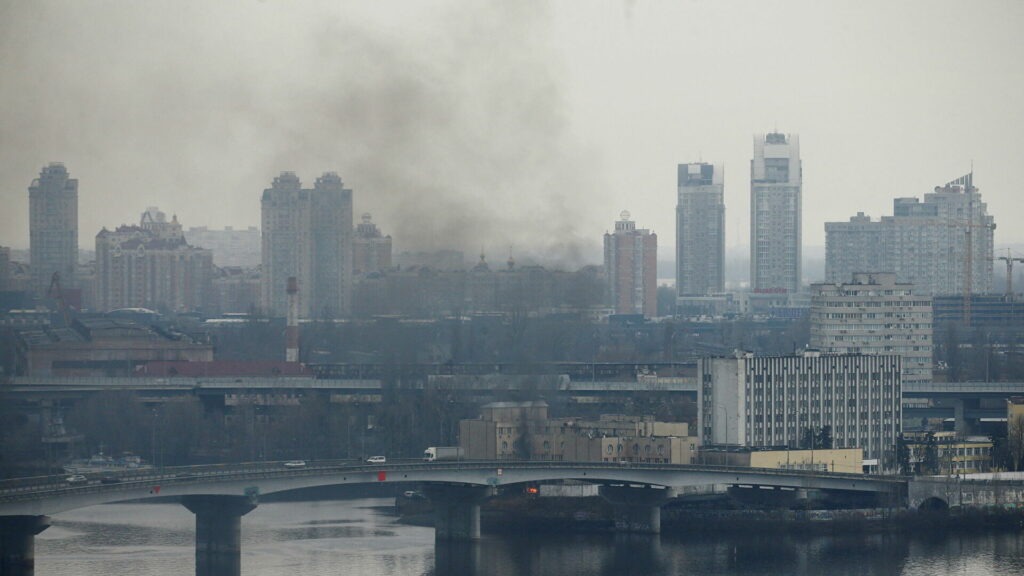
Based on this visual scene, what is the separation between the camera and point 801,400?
88.7ft

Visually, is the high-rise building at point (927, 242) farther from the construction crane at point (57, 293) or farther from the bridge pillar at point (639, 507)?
the bridge pillar at point (639, 507)

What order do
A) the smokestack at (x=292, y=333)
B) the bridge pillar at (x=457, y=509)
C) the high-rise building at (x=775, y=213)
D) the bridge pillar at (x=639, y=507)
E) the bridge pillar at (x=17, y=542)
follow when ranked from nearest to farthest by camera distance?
1. the bridge pillar at (x=17, y=542)
2. the bridge pillar at (x=457, y=509)
3. the bridge pillar at (x=639, y=507)
4. the smokestack at (x=292, y=333)
5. the high-rise building at (x=775, y=213)

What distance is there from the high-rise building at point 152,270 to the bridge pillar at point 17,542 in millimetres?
39880

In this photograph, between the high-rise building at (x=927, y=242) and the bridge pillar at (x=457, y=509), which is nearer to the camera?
the bridge pillar at (x=457, y=509)

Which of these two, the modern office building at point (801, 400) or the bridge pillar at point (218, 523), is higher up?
the modern office building at point (801, 400)

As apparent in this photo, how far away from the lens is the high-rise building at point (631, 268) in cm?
7000

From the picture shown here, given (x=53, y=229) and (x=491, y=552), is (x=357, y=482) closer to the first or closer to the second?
(x=491, y=552)

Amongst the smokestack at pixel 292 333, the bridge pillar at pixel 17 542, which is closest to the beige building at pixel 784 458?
the bridge pillar at pixel 17 542

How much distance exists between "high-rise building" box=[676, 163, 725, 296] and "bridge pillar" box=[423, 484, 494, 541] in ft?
203

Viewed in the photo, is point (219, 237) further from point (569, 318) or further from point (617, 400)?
point (617, 400)

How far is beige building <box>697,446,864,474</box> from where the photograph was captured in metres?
24.9

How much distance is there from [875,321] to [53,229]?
971 inches

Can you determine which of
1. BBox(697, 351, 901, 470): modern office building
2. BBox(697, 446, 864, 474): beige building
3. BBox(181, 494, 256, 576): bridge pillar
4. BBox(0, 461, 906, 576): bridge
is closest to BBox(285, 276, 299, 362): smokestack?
BBox(697, 351, 901, 470): modern office building

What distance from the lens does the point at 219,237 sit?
75.2 metres
